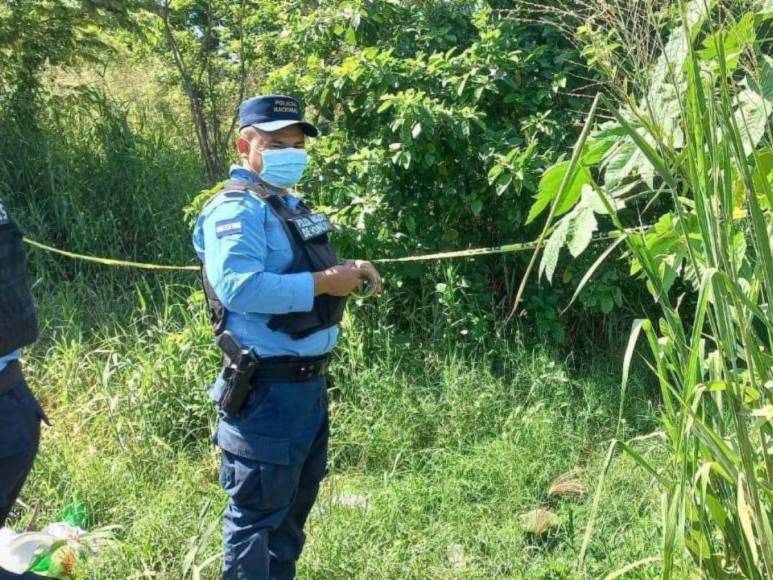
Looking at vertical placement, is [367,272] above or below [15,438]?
above

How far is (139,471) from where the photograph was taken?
3432mm

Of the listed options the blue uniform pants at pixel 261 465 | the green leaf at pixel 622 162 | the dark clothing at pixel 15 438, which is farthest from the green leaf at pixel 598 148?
the dark clothing at pixel 15 438

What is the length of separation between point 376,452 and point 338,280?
4.73 feet

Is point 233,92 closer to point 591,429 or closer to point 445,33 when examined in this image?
point 445,33

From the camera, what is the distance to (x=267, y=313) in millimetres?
2285

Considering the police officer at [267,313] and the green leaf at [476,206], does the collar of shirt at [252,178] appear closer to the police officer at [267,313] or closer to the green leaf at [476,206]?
the police officer at [267,313]

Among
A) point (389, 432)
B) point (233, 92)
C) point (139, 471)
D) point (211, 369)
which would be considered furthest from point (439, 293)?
point (233, 92)

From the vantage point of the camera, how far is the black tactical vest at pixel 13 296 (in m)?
2.20

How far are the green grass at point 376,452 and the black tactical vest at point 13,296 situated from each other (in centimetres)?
84

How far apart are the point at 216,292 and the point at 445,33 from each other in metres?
2.65

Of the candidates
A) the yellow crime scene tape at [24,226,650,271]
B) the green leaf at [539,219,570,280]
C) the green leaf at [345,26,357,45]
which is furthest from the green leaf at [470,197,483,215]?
the green leaf at [539,219,570,280]

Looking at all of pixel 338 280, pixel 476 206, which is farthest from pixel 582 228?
pixel 476 206

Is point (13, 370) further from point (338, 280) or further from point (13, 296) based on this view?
point (338, 280)

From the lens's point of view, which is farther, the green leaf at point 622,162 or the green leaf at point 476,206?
the green leaf at point 476,206
